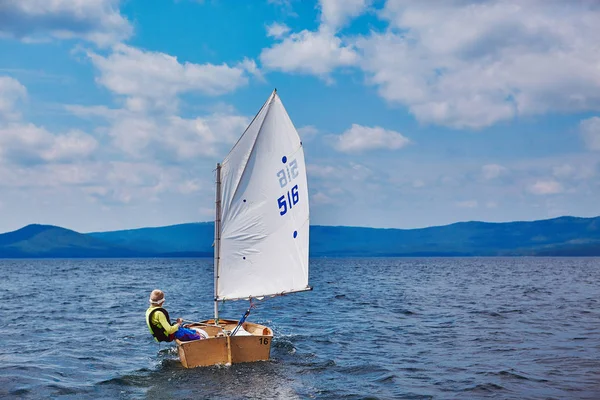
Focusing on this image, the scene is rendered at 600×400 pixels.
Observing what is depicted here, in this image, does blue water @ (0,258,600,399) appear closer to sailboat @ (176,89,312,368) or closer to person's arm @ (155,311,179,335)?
person's arm @ (155,311,179,335)

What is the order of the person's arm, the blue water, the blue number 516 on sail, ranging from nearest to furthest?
the blue water < the person's arm < the blue number 516 on sail

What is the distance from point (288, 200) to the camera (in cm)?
2325

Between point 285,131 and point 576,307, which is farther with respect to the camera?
point 576,307

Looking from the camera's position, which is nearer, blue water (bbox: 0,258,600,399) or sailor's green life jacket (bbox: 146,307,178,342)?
blue water (bbox: 0,258,600,399)

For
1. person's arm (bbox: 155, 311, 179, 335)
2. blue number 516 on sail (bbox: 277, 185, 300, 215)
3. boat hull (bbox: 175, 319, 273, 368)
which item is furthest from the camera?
blue number 516 on sail (bbox: 277, 185, 300, 215)

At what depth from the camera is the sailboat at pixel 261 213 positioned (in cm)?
2252

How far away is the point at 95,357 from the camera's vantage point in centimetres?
2434

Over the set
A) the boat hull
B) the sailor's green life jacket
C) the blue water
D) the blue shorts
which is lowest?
the blue water

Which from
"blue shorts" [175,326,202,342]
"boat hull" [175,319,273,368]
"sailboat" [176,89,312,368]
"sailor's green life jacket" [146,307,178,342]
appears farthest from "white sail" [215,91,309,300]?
"sailor's green life jacket" [146,307,178,342]

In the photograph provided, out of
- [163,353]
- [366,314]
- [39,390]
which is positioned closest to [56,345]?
[163,353]

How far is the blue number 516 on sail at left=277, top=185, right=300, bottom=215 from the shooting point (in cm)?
2309

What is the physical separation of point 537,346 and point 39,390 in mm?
19694

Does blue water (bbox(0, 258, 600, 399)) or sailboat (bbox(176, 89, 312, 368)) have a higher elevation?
sailboat (bbox(176, 89, 312, 368))

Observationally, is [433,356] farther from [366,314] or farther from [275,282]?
[366,314]
